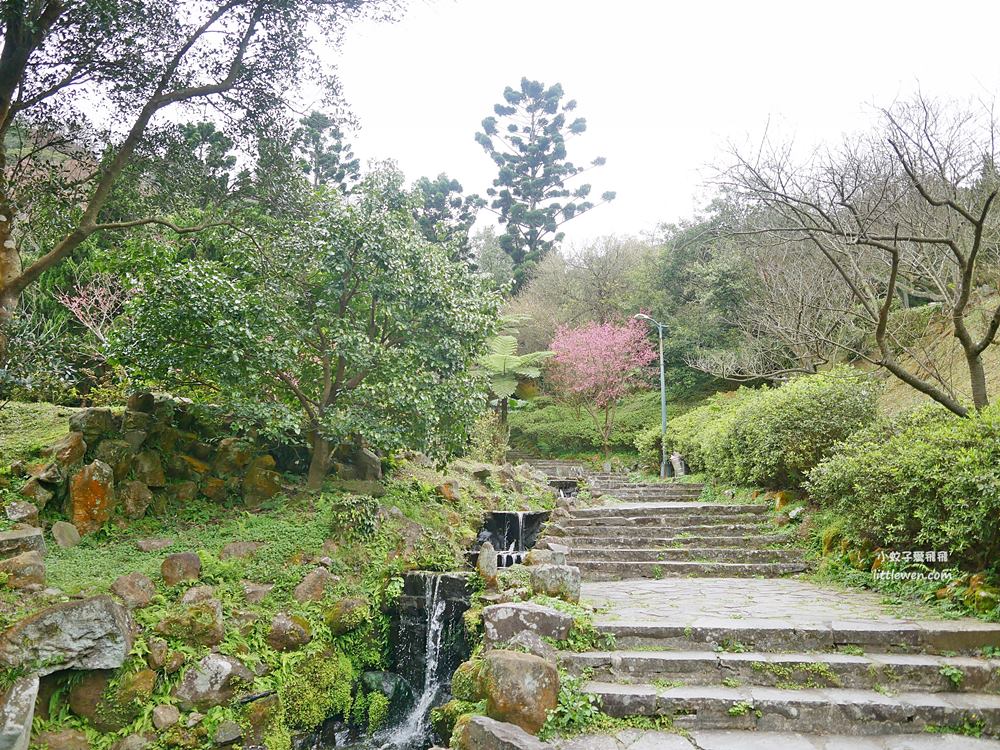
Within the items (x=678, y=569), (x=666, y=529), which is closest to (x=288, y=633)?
(x=678, y=569)

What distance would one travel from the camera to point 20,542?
20.0 ft

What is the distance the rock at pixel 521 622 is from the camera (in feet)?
15.1

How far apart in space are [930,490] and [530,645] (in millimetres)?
3854

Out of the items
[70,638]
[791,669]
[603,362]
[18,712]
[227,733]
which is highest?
[603,362]

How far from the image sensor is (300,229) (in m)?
8.47

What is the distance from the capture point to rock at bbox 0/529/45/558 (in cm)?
602

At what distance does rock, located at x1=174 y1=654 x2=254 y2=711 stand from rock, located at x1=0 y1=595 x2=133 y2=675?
626 mm

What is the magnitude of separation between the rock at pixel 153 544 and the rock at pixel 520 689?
5025mm

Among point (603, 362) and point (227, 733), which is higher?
point (603, 362)

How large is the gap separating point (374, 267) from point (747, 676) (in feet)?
21.5

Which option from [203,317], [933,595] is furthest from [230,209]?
[933,595]

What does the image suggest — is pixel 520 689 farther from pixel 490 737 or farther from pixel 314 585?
pixel 314 585

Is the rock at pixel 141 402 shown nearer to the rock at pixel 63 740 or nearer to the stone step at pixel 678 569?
the rock at pixel 63 740

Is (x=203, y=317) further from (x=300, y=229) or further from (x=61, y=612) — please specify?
(x=61, y=612)
